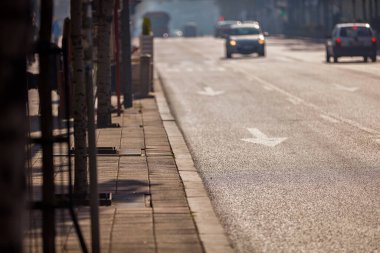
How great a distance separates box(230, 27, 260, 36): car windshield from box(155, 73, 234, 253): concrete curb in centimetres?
3989

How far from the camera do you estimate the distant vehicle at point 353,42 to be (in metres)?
46.8

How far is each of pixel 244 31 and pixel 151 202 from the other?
48582 mm

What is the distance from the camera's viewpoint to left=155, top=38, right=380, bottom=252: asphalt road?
361 inches

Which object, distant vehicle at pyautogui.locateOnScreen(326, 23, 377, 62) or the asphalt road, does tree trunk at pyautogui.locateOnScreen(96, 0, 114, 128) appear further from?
distant vehicle at pyautogui.locateOnScreen(326, 23, 377, 62)

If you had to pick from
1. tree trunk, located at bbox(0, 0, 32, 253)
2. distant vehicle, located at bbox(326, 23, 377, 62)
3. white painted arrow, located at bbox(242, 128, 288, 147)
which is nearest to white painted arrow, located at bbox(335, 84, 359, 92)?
white painted arrow, located at bbox(242, 128, 288, 147)

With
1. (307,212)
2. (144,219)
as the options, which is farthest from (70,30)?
(307,212)

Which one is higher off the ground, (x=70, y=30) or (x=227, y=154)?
(x=70, y=30)

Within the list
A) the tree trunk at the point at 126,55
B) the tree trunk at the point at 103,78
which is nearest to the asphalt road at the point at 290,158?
the tree trunk at the point at 126,55

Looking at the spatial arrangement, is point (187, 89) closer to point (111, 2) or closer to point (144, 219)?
point (111, 2)

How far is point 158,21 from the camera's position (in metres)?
140

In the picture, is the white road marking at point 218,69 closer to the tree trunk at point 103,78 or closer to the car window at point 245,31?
the car window at point 245,31

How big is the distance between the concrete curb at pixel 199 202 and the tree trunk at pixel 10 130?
4.26m

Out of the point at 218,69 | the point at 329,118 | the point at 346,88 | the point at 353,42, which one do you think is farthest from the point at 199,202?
the point at 353,42

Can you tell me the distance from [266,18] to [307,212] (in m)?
154
